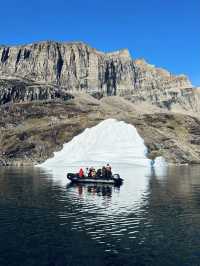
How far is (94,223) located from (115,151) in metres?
142

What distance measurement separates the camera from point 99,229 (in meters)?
53.6

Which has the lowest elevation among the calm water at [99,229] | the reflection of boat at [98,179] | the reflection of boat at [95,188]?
the calm water at [99,229]

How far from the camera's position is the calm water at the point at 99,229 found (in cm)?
4194

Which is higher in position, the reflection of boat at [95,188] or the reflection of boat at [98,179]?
the reflection of boat at [98,179]

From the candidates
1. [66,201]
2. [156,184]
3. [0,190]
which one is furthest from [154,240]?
[156,184]

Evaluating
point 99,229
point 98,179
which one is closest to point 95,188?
point 98,179

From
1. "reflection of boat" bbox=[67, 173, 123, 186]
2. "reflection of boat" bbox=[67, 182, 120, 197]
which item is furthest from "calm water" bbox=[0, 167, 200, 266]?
"reflection of boat" bbox=[67, 173, 123, 186]

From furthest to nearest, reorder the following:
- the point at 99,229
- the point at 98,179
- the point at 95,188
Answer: the point at 98,179 < the point at 95,188 < the point at 99,229

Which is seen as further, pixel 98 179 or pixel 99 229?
pixel 98 179

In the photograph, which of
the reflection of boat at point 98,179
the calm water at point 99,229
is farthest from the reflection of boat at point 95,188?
the calm water at point 99,229

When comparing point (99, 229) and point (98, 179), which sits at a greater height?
point (98, 179)

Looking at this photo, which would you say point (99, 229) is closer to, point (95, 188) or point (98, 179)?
point (95, 188)

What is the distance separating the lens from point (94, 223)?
188 feet

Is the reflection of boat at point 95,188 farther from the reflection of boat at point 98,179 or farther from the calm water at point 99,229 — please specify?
the calm water at point 99,229
